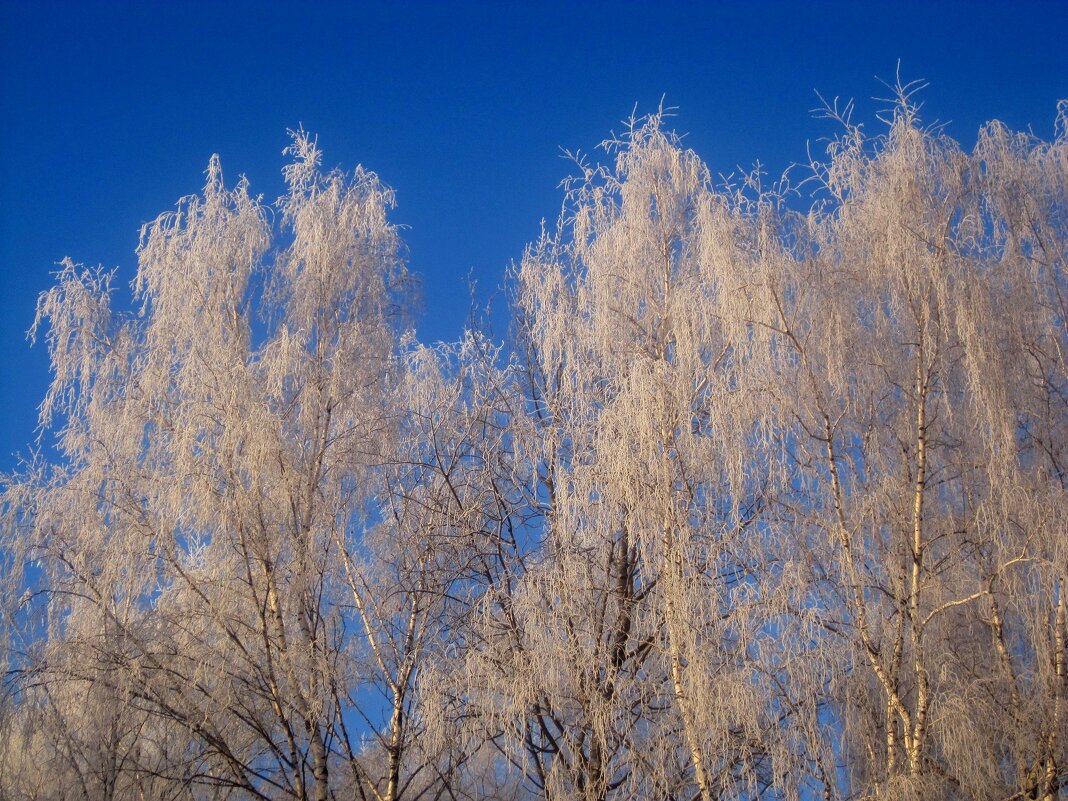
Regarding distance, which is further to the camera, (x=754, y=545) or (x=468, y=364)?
(x=468, y=364)

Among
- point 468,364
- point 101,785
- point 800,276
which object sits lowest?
point 101,785

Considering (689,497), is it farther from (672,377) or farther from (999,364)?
(999,364)

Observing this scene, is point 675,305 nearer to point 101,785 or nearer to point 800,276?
point 800,276

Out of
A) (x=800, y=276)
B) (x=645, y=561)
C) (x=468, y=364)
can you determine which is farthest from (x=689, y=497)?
(x=468, y=364)

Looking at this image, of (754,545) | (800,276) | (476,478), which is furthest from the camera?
(476,478)

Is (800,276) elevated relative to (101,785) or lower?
elevated

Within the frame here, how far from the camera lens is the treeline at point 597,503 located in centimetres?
725

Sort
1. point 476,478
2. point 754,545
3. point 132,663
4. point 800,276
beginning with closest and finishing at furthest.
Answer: point 754,545, point 132,663, point 800,276, point 476,478

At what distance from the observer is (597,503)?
25.2ft

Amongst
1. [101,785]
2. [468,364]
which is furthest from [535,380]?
[101,785]

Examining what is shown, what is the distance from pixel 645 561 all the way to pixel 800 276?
2.94 meters

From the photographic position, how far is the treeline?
285 inches

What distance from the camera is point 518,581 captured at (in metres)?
8.12

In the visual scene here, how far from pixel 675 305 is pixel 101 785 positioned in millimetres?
7077
